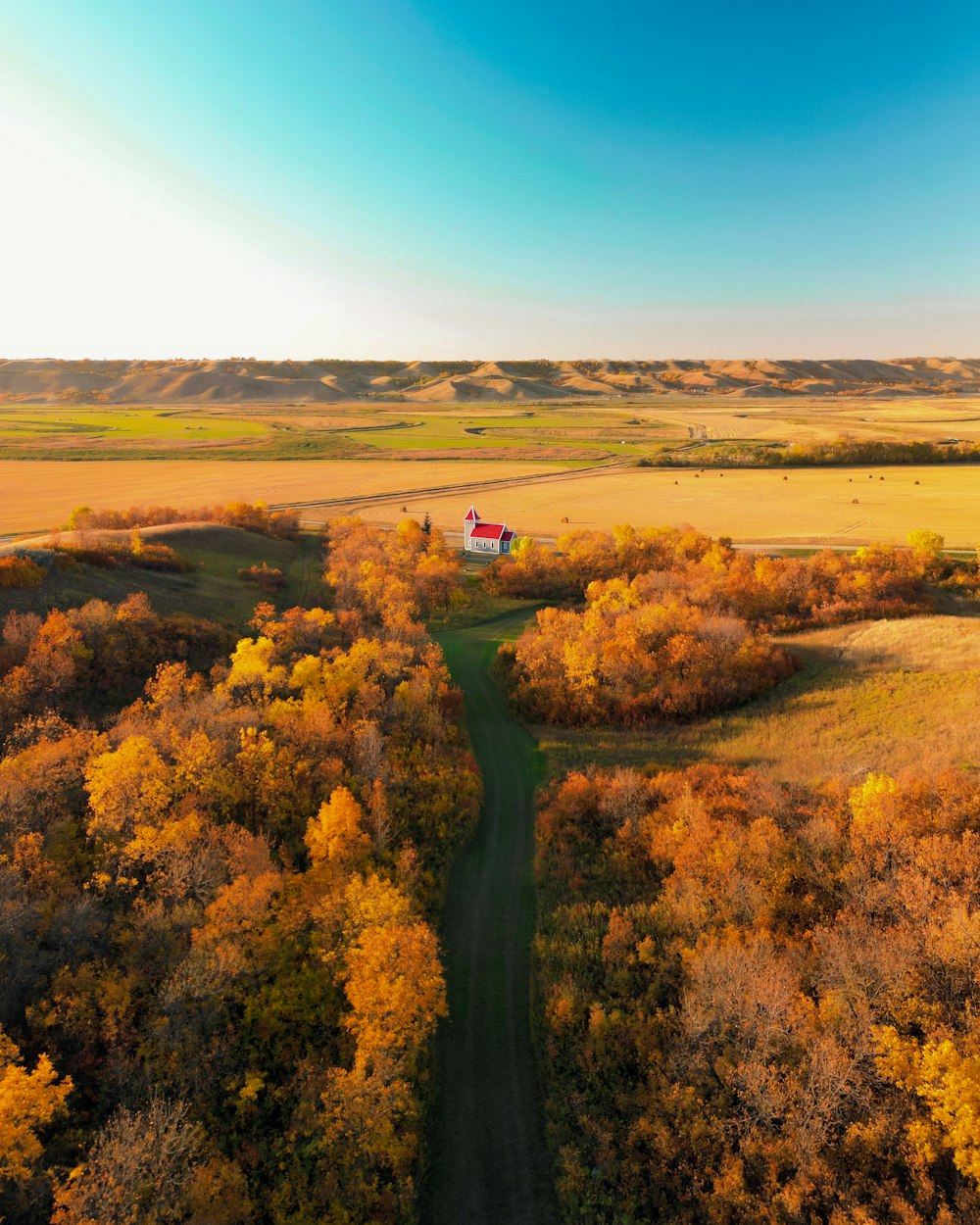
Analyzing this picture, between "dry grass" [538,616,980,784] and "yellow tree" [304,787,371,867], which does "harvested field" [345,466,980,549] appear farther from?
"yellow tree" [304,787,371,867]

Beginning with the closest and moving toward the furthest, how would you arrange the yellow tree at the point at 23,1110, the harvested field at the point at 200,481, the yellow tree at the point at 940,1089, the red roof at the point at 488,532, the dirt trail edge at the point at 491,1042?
1. the yellow tree at the point at 23,1110
2. the yellow tree at the point at 940,1089
3. the dirt trail edge at the point at 491,1042
4. the red roof at the point at 488,532
5. the harvested field at the point at 200,481

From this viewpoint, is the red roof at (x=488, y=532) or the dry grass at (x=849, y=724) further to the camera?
the red roof at (x=488, y=532)

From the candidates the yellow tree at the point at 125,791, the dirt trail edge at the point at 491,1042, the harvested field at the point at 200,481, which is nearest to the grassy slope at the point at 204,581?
the yellow tree at the point at 125,791

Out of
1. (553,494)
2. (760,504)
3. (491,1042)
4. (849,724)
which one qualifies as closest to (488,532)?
(553,494)

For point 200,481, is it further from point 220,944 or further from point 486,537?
point 220,944

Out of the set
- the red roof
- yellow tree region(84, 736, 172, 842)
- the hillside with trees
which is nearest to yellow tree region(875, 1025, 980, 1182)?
the hillside with trees

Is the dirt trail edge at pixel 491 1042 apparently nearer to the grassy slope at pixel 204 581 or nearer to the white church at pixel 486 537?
the grassy slope at pixel 204 581

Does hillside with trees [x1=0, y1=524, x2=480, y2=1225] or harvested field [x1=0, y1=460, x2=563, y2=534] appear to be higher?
harvested field [x1=0, y1=460, x2=563, y2=534]
